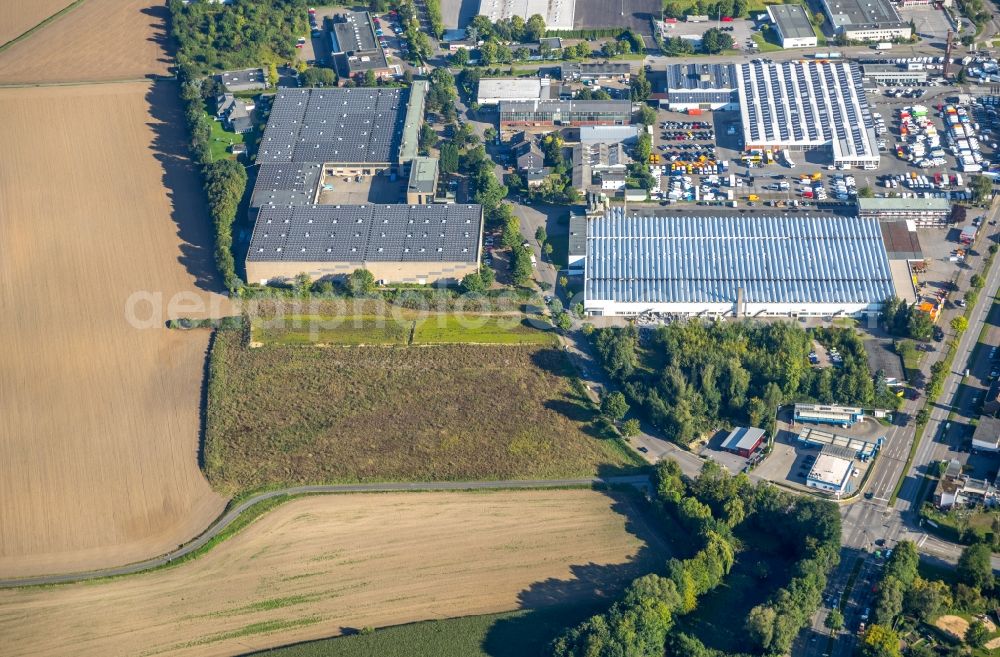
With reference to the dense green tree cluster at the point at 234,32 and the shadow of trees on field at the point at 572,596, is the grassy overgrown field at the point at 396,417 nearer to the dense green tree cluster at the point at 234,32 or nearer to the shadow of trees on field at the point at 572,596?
the shadow of trees on field at the point at 572,596

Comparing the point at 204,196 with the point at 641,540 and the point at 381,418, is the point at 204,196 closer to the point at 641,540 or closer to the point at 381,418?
the point at 381,418

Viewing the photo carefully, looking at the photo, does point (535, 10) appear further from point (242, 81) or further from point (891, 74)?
point (891, 74)

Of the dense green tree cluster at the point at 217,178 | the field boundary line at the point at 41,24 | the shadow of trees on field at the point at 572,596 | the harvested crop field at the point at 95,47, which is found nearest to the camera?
the shadow of trees on field at the point at 572,596

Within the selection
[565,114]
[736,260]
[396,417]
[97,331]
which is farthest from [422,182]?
[97,331]

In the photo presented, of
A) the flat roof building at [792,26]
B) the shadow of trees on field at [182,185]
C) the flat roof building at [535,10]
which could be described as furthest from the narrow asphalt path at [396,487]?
the flat roof building at [535,10]

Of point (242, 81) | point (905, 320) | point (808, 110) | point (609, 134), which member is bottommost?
point (905, 320)

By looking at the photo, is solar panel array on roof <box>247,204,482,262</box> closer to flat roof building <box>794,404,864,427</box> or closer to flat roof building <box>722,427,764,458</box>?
flat roof building <box>722,427,764,458</box>

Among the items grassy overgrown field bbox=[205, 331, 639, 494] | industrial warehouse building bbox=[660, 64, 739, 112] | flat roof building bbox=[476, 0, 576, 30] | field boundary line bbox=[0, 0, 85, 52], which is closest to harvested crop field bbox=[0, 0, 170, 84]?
field boundary line bbox=[0, 0, 85, 52]
